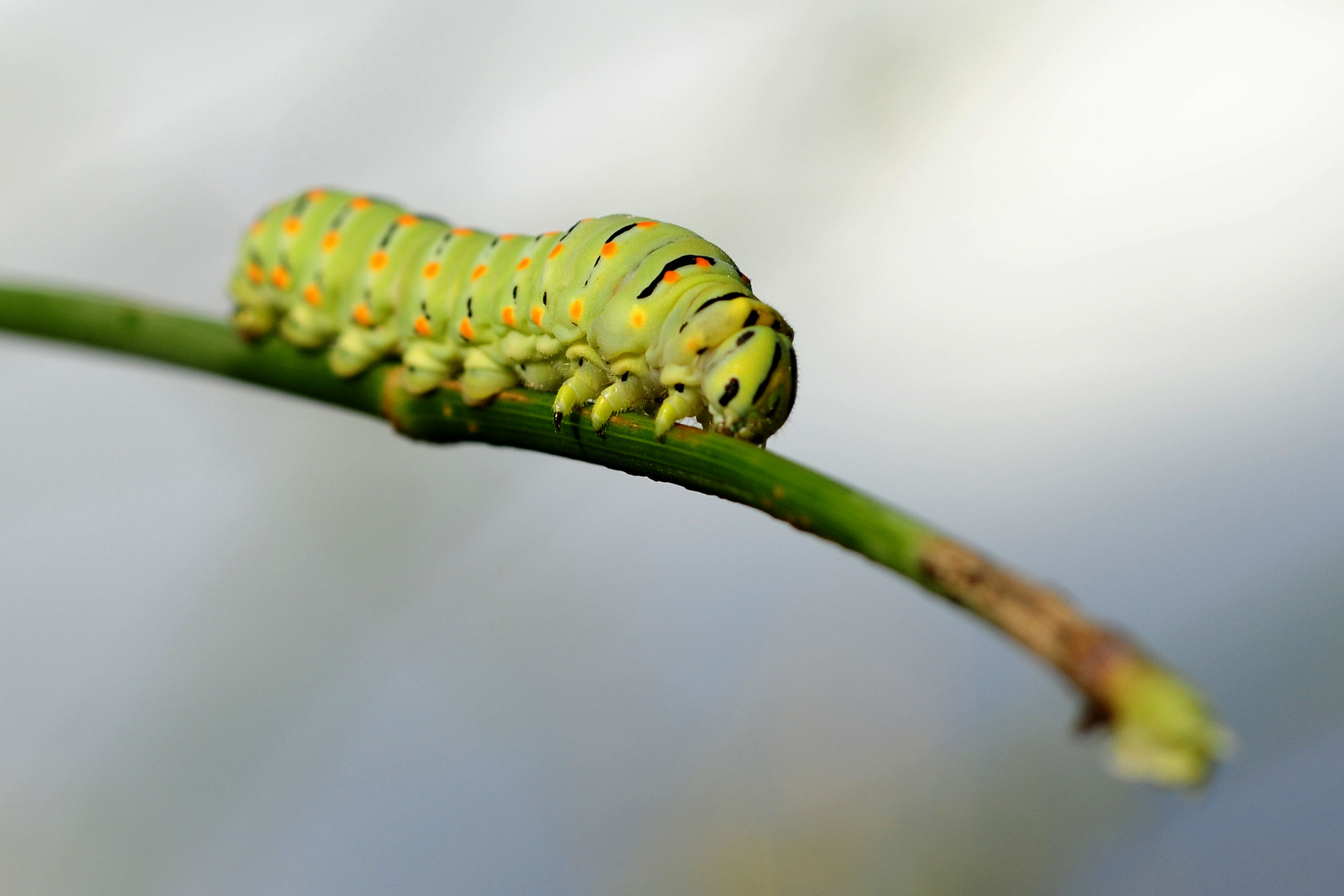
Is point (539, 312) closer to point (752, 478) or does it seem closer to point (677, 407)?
point (677, 407)

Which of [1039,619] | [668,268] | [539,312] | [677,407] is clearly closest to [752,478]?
[1039,619]

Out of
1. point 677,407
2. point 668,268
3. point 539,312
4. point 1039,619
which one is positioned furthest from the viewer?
point 539,312

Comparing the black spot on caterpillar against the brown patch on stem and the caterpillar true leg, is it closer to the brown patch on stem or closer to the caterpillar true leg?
the caterpillar true leg

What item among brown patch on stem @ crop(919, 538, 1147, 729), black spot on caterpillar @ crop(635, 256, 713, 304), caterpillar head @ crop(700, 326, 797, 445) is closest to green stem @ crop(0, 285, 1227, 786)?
brown patch on stem @ crop(919, 538, 1147, 729)

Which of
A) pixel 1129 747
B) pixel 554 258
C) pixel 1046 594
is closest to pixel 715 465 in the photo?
pixel 1046 594

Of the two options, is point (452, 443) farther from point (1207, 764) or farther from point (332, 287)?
point (1207, 764)
